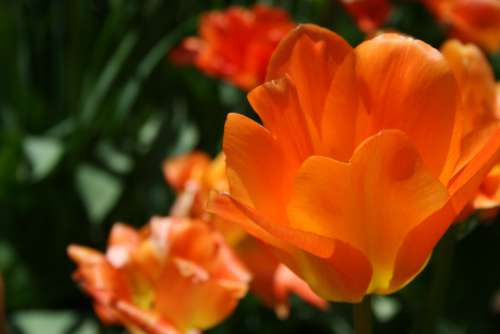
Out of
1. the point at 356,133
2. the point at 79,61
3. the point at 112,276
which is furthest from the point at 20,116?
the point at 356,133

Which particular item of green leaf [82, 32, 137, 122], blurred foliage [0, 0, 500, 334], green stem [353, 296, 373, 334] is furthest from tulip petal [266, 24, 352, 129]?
green leaf [82, 32, 137, 122]

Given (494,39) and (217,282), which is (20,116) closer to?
(494,39)

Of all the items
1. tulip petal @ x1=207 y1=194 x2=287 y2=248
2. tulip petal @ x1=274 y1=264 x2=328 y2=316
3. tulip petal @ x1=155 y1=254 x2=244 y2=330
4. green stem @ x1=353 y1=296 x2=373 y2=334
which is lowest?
tulip petal @ x1=274 y1=264 x2=328 y2=316

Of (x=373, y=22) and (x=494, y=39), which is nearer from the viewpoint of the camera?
(x=373, y=22)

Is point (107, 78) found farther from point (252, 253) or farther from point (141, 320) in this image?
point (141, 320)

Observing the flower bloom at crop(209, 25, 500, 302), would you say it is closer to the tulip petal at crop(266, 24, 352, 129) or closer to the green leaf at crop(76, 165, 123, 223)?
the tulip petal at crop(266, 24, 352, 129)
